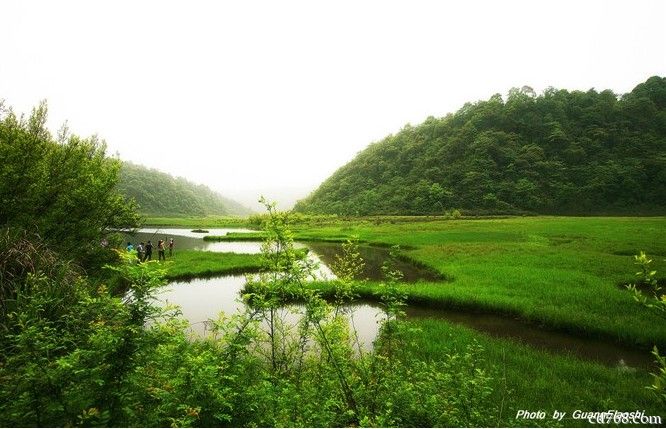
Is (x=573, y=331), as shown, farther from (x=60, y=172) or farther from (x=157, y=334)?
(x=60, y=172)

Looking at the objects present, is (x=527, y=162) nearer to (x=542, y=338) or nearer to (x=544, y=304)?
(x=544, y=304)

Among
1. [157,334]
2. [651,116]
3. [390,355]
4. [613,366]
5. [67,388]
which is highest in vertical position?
[651,116]

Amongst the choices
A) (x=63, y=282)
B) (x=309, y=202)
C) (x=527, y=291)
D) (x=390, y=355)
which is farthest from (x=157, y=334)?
(x=309, y=202)

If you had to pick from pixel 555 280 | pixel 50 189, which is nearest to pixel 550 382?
pixel 555 280

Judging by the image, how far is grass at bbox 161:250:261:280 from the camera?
24172mm

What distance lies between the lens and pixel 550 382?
8.70m

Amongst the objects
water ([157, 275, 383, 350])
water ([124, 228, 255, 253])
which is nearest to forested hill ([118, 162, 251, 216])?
water ([124, 228, 255, 253])

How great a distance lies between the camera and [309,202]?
398 feet

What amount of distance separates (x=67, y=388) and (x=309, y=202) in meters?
118

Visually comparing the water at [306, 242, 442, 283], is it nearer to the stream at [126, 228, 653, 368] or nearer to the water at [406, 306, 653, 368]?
the stream at [126, 228, 653, 368]

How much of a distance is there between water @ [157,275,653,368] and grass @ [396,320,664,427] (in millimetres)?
1283

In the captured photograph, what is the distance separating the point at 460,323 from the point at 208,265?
65.1 ft

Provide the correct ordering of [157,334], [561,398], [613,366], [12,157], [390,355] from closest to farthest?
[157,334], [390,355], [561,398], [613,366], [12,157]

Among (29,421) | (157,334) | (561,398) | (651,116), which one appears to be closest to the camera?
(29,421)
